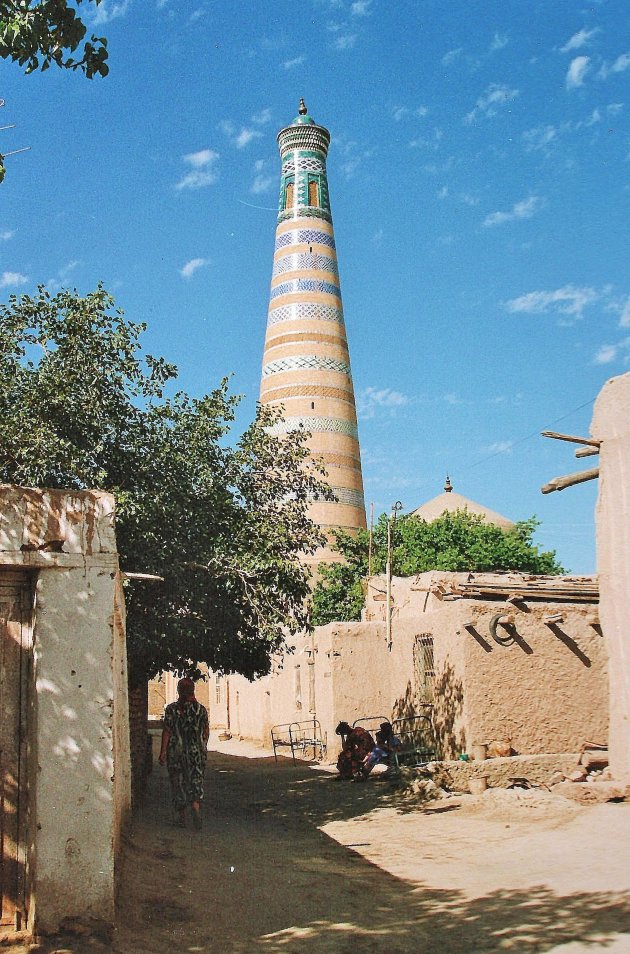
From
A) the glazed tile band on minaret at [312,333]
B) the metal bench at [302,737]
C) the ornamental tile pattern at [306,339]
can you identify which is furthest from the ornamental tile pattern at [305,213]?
the metal bench at [302,737]

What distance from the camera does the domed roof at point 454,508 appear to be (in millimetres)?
29031

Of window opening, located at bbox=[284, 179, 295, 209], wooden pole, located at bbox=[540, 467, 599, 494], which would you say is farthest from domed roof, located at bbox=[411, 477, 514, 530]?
wooden pole, located at bbox=[540, 467, 599, 494]

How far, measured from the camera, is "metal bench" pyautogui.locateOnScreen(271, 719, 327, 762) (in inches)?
657

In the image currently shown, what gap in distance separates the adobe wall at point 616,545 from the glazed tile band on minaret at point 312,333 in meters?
19.6

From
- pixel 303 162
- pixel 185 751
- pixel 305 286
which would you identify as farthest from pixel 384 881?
pixel 303 162

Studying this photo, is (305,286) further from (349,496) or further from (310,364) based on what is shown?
(349,496)

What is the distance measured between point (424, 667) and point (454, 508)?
58.1ft

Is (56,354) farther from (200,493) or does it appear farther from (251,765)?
(251,765)

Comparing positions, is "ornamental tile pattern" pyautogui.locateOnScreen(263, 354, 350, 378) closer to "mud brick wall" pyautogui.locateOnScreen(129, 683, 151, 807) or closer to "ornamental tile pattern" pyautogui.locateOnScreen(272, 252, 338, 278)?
"ornamental tile pattern" pyautogui.locateOnScreen(272, 252, 338, 278)

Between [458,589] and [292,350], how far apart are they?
65.8ft

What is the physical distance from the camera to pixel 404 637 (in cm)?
1366

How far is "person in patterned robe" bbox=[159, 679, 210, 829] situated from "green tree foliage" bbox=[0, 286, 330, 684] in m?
1.19

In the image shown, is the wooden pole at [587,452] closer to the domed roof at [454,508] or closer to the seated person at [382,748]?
the seated person at [382,748]

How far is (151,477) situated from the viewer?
9742 mm
